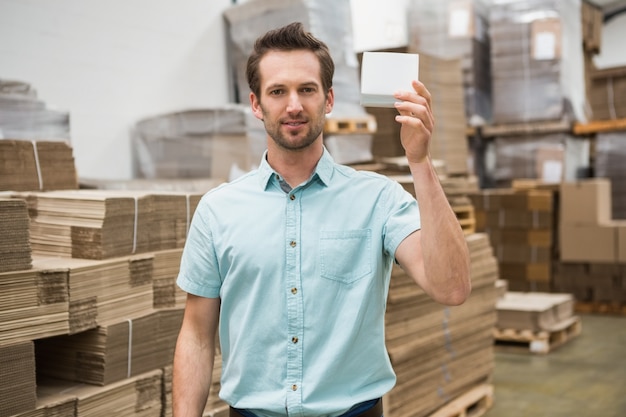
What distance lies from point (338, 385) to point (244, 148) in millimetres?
3401

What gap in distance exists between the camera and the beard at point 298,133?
2164mm

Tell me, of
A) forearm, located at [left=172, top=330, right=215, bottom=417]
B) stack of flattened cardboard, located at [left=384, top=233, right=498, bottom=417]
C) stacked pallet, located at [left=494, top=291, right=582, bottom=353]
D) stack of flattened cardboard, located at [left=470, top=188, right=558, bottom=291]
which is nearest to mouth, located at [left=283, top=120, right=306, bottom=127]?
forearm, located at [left=172, top=330, right=215, bottom=417]

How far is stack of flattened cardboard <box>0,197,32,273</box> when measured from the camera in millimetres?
2986

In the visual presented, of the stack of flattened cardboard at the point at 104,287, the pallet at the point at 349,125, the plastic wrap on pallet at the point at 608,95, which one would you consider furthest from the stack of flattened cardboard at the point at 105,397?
the plastic wrap on pallet at the point at 608,95

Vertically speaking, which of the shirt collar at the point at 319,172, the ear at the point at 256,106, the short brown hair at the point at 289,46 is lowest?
the shirt collar at the point at 319,172

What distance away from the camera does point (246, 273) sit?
2.23m

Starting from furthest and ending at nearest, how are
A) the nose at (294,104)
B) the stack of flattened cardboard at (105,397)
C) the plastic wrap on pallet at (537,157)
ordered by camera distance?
1. the plastic wrap on pallet at (537,157)
2. the stack of flattened cardboard at (105,397)
3. the nose at (294,104)

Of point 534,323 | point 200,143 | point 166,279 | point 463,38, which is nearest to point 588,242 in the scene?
point 534,323

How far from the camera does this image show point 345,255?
221cm

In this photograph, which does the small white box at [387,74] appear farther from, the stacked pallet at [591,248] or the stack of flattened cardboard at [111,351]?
the stacked pallet at [591,248]

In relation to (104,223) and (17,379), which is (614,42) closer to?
(104,223)

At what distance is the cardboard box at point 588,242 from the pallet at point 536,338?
134 centimetres

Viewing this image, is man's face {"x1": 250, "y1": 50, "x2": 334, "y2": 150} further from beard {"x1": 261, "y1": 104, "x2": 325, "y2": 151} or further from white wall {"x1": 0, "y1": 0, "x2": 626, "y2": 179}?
white wall {"x1": 0, "y1": 0, "x2": 626, "y2": 179}

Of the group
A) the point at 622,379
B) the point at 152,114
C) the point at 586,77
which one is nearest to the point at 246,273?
the point at 152,114
